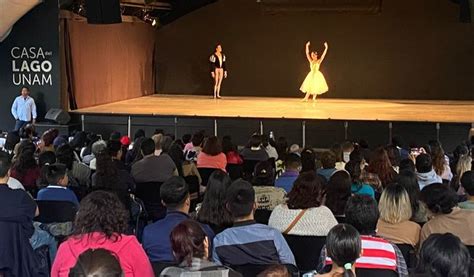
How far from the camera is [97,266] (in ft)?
6.39

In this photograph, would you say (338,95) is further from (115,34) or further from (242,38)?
(115,34)

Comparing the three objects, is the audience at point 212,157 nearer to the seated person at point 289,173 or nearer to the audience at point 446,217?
the seated person at point 289,173

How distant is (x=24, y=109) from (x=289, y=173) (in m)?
8.45

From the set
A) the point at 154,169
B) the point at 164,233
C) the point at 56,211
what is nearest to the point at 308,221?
the point at 164,233

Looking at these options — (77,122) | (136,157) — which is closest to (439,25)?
(77,122)

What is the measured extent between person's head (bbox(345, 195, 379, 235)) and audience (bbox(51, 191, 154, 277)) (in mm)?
1054

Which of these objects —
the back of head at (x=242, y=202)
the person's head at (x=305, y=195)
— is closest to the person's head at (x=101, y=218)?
the back of head at (x=242, y=202)

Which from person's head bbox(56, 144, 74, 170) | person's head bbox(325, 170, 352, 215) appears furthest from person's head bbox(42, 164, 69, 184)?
person's head bbox(325, 170, 352, 215)

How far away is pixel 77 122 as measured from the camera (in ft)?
43.9

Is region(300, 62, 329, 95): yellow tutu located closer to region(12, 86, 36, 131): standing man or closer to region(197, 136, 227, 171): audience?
region(12, 86, 36, 131): standing man

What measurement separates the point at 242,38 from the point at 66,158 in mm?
13325

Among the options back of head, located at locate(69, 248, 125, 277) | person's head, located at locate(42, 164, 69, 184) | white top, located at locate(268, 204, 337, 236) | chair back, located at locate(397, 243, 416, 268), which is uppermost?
back of head, located at locate(69, 248, 125, 277)

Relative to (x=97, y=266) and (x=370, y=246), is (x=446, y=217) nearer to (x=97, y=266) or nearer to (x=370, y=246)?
(x=370, y=246)

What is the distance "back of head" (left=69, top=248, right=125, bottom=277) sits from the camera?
1.93m
